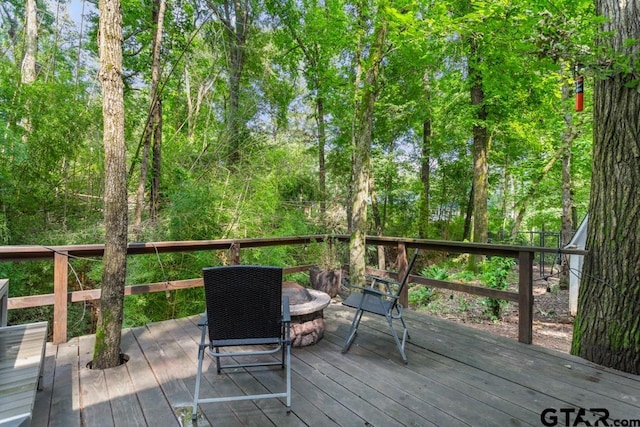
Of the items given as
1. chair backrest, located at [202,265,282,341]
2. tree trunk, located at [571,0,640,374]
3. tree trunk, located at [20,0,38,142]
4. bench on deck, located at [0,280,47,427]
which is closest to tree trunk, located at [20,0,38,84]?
tree trunk, located at [20,0,38,142]

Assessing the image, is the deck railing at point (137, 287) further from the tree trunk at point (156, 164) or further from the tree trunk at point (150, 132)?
the tree trunk at point (156, 164)

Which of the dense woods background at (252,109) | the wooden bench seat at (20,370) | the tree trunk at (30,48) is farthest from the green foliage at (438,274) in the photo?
the tree trunk at (30,48)

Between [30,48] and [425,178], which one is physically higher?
[30,48]

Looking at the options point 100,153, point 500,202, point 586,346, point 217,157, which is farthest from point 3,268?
point 500,202

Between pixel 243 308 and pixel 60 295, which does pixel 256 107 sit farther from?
pixel 243 308

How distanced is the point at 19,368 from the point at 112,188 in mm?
1204

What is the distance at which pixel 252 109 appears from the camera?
661 cm

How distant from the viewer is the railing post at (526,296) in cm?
292

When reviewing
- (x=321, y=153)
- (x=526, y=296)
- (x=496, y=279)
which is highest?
(x=321, y=153)

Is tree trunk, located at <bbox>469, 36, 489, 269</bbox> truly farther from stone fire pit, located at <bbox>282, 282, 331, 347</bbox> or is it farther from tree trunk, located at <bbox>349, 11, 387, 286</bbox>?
stone fire pit, located at <bbox>282, 282, 331, 347</bbox>

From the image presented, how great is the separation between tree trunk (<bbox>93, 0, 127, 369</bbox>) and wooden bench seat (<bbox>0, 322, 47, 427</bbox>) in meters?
0.40

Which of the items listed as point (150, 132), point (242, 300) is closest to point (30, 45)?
point (150, 132)

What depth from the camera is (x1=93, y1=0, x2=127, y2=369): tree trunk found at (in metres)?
2.35

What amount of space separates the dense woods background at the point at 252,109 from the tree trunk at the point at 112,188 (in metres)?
1.94
